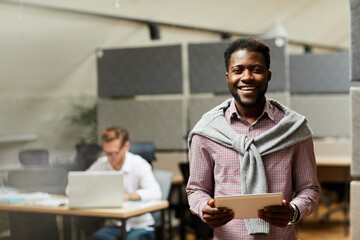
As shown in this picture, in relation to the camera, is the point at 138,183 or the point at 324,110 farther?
the point at 324,110

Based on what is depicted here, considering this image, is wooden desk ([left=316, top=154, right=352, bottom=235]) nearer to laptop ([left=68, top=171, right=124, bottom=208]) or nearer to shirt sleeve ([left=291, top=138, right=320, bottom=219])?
laptop ([left=68, top=171, right=124, bottom=208])

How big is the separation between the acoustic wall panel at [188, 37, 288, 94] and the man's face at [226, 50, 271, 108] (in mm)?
2907

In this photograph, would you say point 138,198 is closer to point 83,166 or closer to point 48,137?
point 83,166

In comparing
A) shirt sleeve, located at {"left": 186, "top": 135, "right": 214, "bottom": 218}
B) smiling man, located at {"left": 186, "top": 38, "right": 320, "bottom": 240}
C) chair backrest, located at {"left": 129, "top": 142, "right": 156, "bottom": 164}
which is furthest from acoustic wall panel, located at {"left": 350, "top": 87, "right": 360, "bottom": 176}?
chair backrest, located at {"left": 129, "top": 142, "right": 156, "bottom": 164}

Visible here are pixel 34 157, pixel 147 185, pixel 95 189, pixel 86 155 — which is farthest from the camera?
pixel 86 155

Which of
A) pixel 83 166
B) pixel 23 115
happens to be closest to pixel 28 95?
pixel 23 115

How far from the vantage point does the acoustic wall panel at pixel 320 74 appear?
560 centimetres

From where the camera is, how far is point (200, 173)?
1.64m

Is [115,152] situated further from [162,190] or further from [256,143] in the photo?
[256,143]

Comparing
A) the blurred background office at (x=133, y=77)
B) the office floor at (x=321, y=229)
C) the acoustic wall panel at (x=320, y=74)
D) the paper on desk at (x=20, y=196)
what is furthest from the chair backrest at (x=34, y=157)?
the acoustic wall panel at (x=320, y=74)

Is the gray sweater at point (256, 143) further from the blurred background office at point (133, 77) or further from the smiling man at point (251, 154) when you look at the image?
the blurred background office at point (133, 77)

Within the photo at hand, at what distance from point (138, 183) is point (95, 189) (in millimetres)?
586

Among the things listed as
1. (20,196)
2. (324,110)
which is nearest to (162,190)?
(20,196)

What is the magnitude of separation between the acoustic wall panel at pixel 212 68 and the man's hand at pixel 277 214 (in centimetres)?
302
